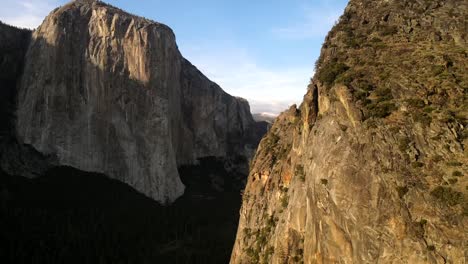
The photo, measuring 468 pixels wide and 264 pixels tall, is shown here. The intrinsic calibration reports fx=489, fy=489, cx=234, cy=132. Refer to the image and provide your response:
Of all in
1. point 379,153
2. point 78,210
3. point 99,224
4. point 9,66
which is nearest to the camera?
point 379,153

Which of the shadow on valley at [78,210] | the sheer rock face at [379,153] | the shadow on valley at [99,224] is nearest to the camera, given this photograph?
the sheer rock face at [379,153]

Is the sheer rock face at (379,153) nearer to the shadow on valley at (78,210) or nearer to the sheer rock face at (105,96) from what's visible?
the shadow on valley at (78,210)

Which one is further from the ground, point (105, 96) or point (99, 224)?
point (105, 96)

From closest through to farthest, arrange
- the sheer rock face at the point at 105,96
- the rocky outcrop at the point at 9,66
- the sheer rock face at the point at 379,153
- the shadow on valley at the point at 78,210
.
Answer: the sheer rock face at the point at 379,153 < the shadow on valley at the point at 78,210 < the sheer rock face at the point at 105,96 < the rocky outcrop at the point at 9,66

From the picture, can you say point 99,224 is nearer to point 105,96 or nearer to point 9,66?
point 105,96

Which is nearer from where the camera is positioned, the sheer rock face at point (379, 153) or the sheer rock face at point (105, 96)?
the sheer rock face at point (379, 153)

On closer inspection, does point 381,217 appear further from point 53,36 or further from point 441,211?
point 53,36

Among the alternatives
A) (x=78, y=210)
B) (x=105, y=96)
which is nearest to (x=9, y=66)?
(x=105, y=96)

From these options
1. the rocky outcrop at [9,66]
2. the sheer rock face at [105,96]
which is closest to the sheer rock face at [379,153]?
the sheer rock face at [105,96]
